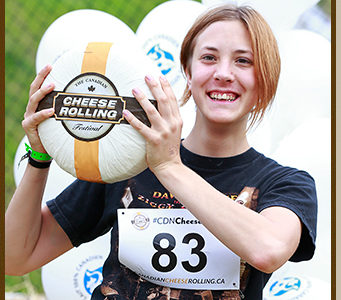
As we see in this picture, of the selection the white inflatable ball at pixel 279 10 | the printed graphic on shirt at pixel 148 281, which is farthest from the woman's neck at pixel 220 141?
the white inflatable ball at pixel 279 10

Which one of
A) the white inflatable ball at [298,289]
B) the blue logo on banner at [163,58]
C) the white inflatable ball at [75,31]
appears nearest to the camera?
the white inflatable ball at [298,289]

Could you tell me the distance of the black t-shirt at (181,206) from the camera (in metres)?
1.52

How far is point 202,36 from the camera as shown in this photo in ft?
5.34

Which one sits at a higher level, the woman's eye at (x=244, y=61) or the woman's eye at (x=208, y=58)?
the woman's eye at (x=208, y=58)

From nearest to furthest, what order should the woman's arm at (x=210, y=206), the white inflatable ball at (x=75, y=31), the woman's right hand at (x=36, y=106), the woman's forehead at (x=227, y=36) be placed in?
the woman's arm at (x=210, y=206), the woman's right hand at (x=36, y=106), the woman's forehead at (x=227, y=36), the white inflatable ball at (x=75, y=31)

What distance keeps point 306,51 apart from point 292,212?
138 centimetres

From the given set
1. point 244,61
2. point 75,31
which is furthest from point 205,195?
point 75,31

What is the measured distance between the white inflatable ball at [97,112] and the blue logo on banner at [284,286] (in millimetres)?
1053

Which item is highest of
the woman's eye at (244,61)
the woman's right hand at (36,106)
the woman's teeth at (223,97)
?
the woman's eye at (244,61)

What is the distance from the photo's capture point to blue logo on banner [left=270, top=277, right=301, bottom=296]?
2208 millimetres

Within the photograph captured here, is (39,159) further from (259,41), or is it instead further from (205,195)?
(259,41)

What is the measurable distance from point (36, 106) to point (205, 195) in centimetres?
51

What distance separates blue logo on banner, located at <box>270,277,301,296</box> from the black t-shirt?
0.62m

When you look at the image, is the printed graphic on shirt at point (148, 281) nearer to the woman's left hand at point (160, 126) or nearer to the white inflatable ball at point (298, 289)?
the woman's left hand at point (160, 126)
